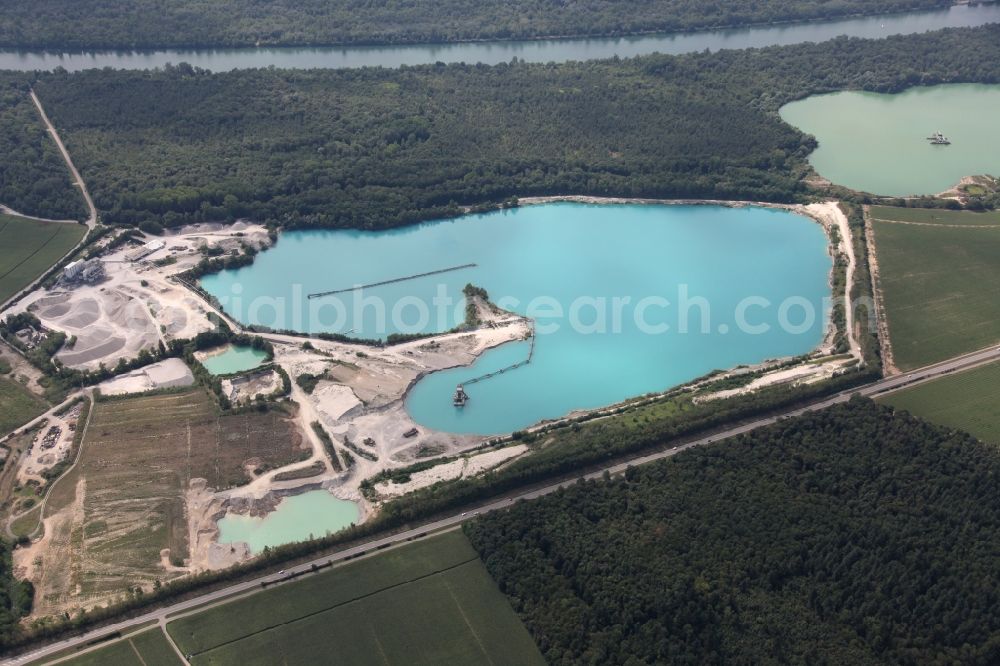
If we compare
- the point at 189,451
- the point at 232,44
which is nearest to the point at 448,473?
the point at 189,451

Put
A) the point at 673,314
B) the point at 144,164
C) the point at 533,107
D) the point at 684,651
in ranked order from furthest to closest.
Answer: the point at 533,107 < the point at 144,164 < the point at 673,314 < the point at 684,651

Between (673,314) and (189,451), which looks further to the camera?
(673,314)

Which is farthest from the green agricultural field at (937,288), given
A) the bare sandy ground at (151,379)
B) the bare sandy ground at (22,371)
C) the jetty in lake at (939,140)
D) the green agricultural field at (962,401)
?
the bare sandy ground at (22,371)

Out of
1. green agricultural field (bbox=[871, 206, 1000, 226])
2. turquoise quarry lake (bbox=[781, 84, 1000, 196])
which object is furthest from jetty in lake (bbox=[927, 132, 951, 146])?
green agricultural field (bbox=[871, 206, 1000, 226])

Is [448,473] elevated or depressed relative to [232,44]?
depressed

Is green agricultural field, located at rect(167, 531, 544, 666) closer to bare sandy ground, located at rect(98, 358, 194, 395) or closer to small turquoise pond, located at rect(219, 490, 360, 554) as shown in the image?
small turquoise pond, located at rect(219, 490, 360, 554)

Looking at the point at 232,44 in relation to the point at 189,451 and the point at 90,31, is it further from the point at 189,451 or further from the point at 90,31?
the point at 189,451
